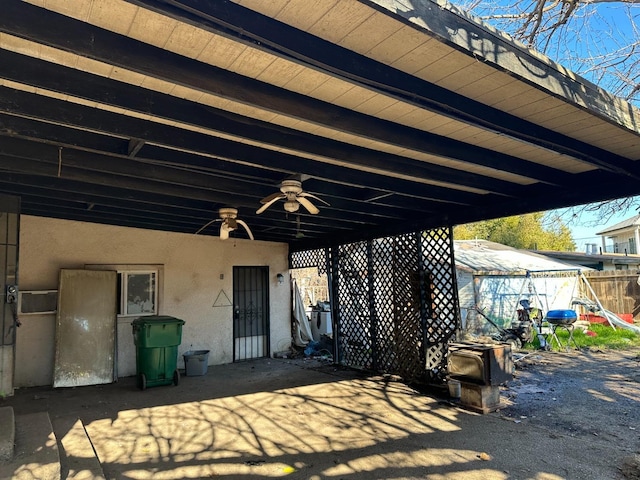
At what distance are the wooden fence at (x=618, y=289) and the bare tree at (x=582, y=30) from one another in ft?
30.2

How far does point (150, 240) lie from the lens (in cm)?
770

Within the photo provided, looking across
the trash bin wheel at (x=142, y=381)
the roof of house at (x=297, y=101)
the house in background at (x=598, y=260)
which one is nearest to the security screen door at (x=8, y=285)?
the roof of house at (x=297, y=101)

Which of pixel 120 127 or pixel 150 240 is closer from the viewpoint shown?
pixel 120 127

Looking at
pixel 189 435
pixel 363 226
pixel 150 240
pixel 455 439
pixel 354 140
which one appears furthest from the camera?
pixel 150 240

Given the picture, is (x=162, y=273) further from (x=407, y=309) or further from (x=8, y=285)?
(x=407, y=309)

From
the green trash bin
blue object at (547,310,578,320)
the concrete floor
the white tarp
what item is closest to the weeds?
blue object at (547,310,578,320)

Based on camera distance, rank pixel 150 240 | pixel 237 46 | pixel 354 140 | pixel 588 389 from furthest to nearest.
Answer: pixel 150 240 → pixel 588 389 → pixel 354 140 → pixel 237 46

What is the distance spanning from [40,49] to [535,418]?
561 cm

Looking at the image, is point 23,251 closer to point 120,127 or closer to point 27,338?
point 27,338

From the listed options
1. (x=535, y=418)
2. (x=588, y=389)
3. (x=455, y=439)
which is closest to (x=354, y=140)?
(x=455, y=439)

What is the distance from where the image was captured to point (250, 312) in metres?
8.90

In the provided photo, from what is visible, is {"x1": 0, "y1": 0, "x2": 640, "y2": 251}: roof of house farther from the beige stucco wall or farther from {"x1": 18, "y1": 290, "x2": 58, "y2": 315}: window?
{"x1": 18, "y1": 290, "x2": 58, "y2": 315}: window

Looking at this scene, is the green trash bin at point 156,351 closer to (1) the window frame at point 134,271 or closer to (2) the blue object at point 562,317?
(1) the window frame at point 134,271

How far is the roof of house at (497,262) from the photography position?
37.5 feet
